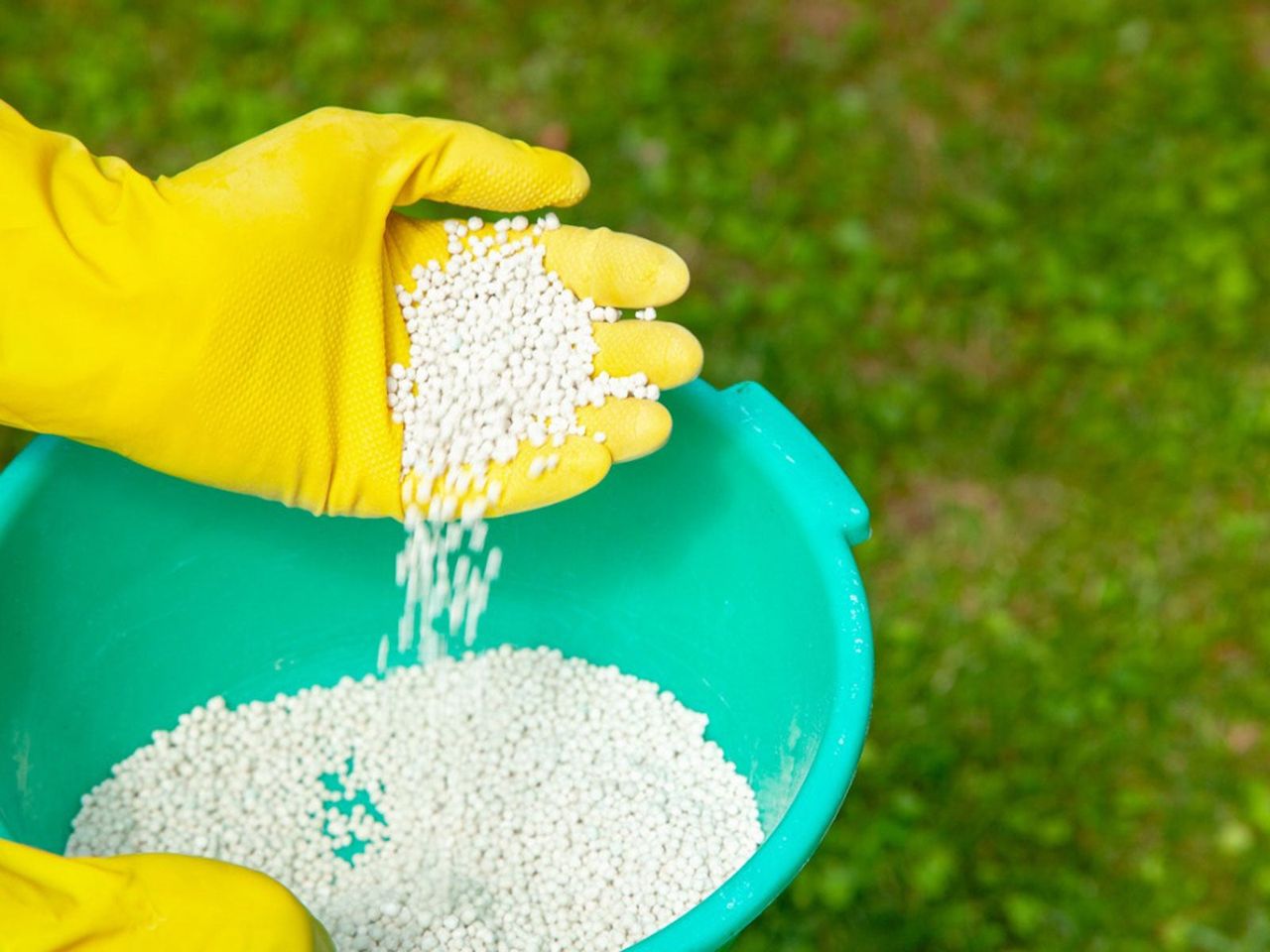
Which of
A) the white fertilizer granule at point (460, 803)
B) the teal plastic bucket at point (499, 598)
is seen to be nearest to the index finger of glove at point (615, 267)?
the teal plastic bucket at point (499, 598)

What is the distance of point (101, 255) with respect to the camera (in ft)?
4.34

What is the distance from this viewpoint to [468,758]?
169 centimetres

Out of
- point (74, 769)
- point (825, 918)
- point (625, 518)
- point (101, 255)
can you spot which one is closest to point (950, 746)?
point (825, 918)

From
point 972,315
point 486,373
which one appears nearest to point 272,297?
point 486,373

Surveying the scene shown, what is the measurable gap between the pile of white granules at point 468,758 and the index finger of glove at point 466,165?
61 mm

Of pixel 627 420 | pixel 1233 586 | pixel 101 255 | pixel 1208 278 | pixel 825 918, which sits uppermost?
pixel 101 255

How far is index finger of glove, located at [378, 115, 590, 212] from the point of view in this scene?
1437mm

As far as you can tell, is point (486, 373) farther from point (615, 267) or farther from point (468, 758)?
point (468, 758)

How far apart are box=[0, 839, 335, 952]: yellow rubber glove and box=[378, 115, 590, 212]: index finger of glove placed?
26.2 inches

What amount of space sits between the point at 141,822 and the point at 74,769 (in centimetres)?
10

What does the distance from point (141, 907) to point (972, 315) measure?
5.56 ft

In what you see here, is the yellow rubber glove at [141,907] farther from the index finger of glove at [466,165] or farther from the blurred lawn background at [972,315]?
the blurred lawn background at [972,315]

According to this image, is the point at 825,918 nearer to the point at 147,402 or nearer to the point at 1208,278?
the point at 147,402

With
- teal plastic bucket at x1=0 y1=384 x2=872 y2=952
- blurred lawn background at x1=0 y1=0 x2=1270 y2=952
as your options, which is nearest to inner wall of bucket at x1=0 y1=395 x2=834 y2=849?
teal plastic bucket at x1=0 y1=384 x2=872 y2=952
